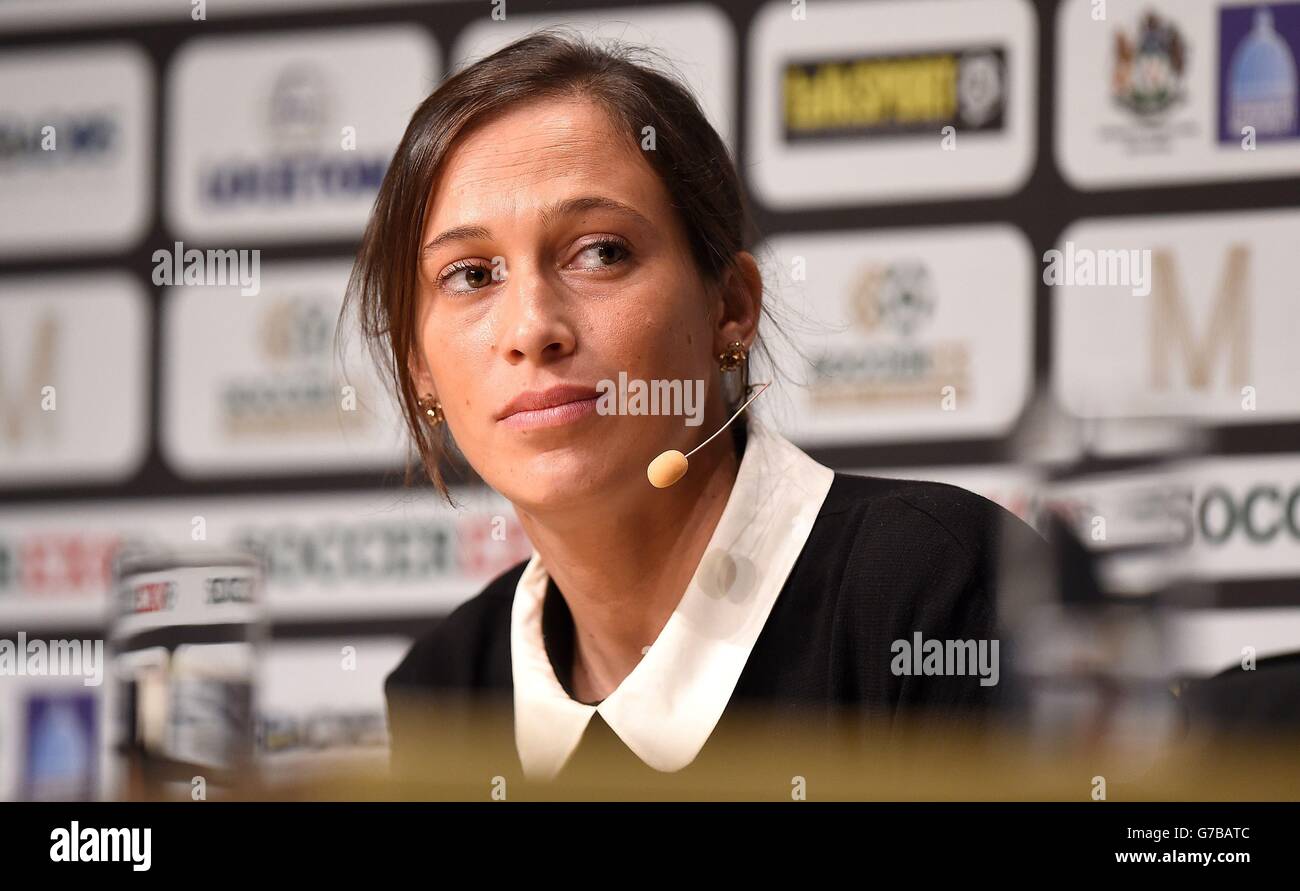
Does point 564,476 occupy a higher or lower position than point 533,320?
lower

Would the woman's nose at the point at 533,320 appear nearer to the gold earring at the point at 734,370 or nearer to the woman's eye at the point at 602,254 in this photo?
the woman's eye at the point at 602,254

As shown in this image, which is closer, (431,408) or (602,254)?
(602,254)

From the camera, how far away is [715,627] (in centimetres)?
135

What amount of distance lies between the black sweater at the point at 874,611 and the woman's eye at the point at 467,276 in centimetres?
36

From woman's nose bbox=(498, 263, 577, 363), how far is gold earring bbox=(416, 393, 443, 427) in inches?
6.5

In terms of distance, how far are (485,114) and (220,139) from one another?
732 millimetres

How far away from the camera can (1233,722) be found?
56.3 inches

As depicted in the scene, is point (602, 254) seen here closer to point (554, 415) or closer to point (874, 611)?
point (554, 415)

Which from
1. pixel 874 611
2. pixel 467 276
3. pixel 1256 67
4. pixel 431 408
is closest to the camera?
pixel 874 611

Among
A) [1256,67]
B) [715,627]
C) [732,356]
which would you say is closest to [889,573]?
[715,627]

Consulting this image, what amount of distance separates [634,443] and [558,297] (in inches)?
5.6

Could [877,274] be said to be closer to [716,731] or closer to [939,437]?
[939,437]

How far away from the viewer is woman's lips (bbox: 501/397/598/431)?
1.33 meters

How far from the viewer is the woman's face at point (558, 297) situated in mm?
1330
